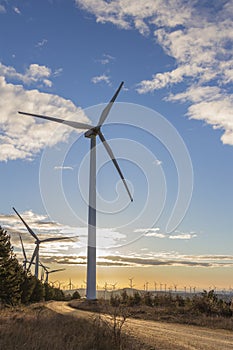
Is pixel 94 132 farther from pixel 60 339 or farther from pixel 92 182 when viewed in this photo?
pixel 60 339

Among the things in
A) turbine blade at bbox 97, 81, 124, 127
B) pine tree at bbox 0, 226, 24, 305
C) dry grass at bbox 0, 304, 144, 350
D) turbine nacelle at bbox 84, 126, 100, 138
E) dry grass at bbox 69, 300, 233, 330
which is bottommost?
dry grass at bbox 0, 304, 144, 350

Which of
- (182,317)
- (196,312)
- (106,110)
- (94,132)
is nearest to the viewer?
(182,317)

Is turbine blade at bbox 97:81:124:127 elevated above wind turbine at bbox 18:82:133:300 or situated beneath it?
elevated above

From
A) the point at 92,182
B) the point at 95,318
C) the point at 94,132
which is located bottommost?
the point at 95,318

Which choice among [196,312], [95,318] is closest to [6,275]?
[196,312]

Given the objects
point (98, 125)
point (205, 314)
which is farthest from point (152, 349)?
point (98, 125)

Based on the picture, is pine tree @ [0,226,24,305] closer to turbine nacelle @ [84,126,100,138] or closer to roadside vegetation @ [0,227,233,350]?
roadside vegetation @ [0,227,233,350]

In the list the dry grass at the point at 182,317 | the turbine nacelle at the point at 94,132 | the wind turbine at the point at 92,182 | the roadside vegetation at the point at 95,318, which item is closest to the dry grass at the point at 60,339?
the roadside vegetation at the point at 95,318

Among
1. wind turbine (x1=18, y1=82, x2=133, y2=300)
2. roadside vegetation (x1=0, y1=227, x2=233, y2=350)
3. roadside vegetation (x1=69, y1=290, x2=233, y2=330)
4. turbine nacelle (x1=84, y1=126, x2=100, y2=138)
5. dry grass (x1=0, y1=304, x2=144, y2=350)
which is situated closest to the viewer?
dry grass (x1=0, y1=304, x2=144, y2=350)

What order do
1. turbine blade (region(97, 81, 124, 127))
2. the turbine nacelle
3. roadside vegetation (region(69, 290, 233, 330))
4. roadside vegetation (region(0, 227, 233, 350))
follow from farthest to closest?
the turbine nacelle, turbine blade (region(97, 81, 124, 127)), roadside vegetation (region(69, 290, 233, 330)), roadside vegetation (region(0, 227, 233, 350))

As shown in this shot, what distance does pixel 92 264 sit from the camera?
47.1 metres

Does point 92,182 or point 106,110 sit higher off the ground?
point 106,110

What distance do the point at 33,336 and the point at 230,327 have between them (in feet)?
45.9

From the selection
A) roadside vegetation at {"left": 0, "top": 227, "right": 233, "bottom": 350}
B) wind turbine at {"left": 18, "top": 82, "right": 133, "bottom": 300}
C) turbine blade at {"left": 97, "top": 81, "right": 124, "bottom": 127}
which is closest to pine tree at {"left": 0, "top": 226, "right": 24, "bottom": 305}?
roadside vegetation at {"left": 0, "top": 227, "right": 233, "bottom": 350}
